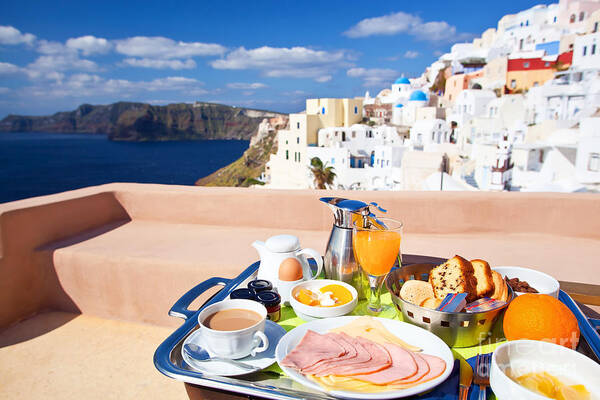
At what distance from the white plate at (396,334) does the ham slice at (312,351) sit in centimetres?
2

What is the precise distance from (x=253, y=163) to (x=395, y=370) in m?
54.5

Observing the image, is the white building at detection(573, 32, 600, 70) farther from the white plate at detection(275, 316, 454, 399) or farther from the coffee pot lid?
the white plate at detection(275, 316, 454, 399)

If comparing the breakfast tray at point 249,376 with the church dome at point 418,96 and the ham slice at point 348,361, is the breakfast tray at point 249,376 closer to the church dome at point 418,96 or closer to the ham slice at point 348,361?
the ham slice at point 348,361

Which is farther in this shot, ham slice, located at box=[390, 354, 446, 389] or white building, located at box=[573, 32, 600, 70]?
white building, located at box=[573, 32, 600, 70]

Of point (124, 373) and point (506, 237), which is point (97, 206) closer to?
point (124, 373)

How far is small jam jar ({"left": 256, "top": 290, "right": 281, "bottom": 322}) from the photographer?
1.20m

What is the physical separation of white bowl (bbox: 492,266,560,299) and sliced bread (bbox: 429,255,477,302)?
31cm

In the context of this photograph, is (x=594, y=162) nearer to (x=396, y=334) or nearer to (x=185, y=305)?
(x=396, y=334)

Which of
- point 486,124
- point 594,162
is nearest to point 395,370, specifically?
point 594,162

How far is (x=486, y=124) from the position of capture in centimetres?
2483

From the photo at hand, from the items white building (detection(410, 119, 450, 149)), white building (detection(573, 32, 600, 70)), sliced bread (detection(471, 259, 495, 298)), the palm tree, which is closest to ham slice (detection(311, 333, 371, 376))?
sliced bread (detection(471, 259, 495, 298))

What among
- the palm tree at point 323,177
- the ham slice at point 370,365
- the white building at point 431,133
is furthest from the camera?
the palm tree at point 323,177

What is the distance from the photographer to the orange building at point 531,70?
29.7 meters

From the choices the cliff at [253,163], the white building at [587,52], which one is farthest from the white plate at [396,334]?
the cliff at [253,163]
